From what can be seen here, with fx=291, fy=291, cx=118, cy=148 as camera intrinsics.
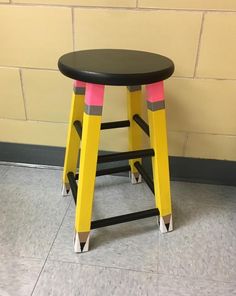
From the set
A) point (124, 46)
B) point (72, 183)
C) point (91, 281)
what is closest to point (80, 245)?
point (91, 281)

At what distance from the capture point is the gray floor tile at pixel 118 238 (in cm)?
93

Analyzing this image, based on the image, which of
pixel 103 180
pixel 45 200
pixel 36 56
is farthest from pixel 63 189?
pixel 36 56

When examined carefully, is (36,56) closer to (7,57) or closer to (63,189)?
(7,57)

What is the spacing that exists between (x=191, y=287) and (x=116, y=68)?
0.67 metres

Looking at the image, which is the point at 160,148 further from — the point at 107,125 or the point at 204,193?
the point at 204,193

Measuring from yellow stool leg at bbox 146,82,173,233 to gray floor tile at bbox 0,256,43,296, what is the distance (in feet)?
1.44

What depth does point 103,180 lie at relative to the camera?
4.35 ft

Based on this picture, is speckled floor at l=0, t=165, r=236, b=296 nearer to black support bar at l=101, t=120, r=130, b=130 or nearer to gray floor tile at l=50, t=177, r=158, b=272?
gray floor tile at l=50, t=177, r=158, b=272

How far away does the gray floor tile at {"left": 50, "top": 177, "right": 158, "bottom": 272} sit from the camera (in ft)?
3.06

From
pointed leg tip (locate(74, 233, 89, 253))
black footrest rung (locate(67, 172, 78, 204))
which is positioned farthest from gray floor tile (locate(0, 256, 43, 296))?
black footrest rung (locate(67, 172, 78, 204))

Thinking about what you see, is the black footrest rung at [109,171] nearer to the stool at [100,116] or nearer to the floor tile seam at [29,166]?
the stool at [100,116]

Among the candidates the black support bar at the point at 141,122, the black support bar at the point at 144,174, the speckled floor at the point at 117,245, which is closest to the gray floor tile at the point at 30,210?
the speckled floor at the point at 117,245

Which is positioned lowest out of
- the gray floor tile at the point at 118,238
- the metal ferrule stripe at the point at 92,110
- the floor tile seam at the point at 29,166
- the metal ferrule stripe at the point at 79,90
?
the floor tile seam at the point at 29,166

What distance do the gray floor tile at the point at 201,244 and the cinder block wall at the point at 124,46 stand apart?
10.8 inches
